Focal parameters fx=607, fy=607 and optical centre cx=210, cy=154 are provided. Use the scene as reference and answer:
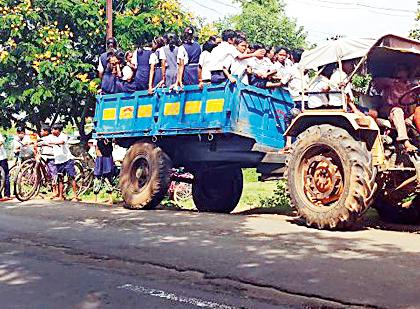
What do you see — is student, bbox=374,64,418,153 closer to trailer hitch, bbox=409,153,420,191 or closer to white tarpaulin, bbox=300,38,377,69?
trailer hitch, bbox=409,153,420,191

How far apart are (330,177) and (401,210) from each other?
1412 mm

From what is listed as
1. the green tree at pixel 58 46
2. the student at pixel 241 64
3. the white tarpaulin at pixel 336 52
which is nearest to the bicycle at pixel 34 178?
the green tree at pixel 58 46

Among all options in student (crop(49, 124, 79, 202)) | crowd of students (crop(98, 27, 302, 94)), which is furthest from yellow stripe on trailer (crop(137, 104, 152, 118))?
student (crop(49, 124, 79, 202))

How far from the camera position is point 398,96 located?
777cm

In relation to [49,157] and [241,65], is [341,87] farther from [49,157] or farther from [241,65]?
[49,157]

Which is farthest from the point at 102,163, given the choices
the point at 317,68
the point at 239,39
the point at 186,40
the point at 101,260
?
the point at 101,260

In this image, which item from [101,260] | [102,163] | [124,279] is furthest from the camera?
[102,163]

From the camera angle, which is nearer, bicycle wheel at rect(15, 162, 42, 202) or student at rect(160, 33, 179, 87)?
student at rect(160, 33, 179, 87)

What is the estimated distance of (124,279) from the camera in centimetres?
515

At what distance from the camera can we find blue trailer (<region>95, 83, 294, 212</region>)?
8.97 metres

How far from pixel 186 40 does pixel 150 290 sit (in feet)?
20.0

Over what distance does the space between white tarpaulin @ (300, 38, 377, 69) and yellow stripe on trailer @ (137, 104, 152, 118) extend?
115 inches

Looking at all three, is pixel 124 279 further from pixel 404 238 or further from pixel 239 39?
pixel 239 39

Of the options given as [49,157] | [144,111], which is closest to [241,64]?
[144,111]
